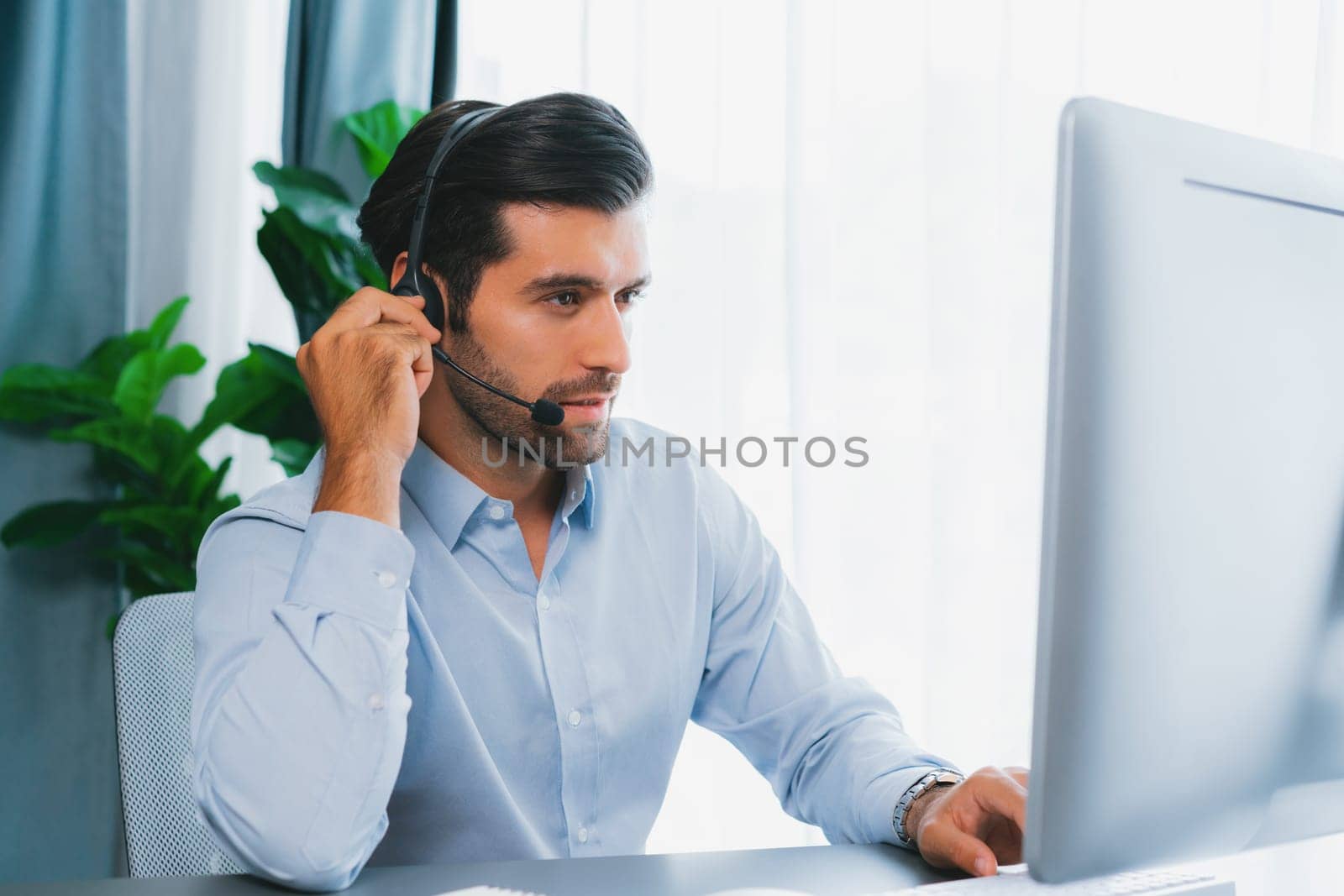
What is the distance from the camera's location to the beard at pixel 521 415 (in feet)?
3.71

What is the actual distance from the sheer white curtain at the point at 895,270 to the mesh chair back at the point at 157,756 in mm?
1228

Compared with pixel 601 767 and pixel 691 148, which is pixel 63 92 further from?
pixel 601 767

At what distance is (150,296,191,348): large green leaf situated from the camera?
2.15 m

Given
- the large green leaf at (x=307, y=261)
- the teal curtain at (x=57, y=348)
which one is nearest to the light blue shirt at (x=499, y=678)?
the large green leaf at (x=307, y=261)

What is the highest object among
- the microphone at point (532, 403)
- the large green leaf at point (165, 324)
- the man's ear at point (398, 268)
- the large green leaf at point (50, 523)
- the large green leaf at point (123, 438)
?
the large green leaf at point (165, 324)

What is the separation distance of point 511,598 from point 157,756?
1.17 ft

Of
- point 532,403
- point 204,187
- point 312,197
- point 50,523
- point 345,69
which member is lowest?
point 50,523

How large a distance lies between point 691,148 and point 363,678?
5.24 feet

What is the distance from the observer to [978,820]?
2.53ft

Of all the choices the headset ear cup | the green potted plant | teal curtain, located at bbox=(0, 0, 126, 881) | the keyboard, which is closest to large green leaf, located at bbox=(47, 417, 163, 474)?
the green potted plant

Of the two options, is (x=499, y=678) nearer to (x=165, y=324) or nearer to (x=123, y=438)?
(x=123, y=438)

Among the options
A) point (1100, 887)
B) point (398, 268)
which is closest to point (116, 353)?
point (398, 268)

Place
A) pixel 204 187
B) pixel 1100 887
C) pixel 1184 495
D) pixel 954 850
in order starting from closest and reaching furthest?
pixel 1184 495, pixel 1100 887, pixel 954 850, pixel 204 187

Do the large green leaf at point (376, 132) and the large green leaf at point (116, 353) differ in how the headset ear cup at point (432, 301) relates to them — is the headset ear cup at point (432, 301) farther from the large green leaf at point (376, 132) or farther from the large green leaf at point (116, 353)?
the large green leaf at point (116, 353)
